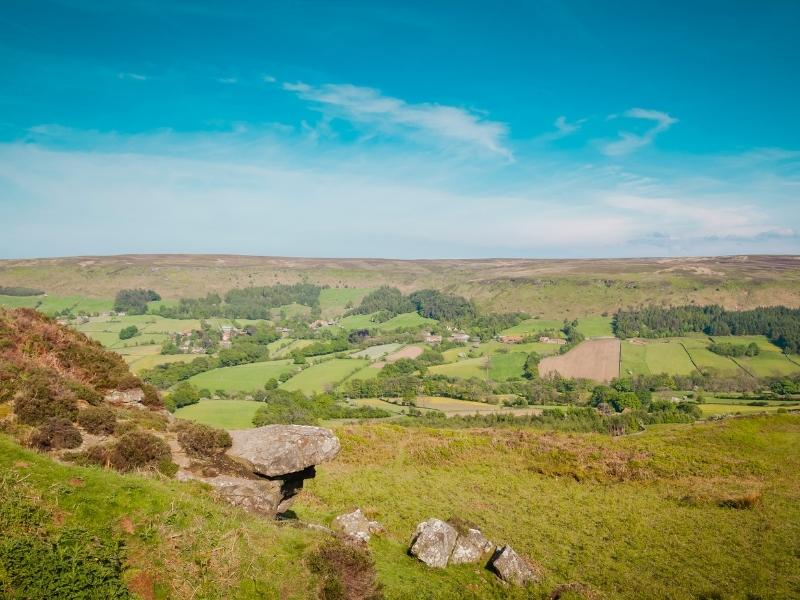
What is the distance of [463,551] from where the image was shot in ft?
57.8

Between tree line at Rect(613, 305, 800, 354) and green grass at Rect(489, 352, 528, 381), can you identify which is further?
tree line at Rect(613, 305, 800, 354)

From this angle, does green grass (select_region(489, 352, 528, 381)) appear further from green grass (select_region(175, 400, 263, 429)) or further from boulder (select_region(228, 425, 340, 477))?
boulder (select_region(228, 425, 340, 477))

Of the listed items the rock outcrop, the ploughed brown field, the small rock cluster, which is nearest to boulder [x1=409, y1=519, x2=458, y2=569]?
the small rock cluster

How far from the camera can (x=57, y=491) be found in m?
11.0

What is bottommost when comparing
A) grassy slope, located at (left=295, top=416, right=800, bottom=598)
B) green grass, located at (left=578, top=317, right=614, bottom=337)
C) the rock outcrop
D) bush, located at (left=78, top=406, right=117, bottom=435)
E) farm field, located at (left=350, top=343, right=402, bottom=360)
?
farm field, located at (left=350, top=343, right=402, bottom=360)

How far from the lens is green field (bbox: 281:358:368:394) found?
107188mm

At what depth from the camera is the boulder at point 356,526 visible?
18.3 metres

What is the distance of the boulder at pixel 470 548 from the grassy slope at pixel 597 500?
74 cm

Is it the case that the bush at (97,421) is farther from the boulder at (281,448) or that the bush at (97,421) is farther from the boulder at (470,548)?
the boulder at (470,548)

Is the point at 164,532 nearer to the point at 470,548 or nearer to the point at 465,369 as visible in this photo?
the point at 470,548

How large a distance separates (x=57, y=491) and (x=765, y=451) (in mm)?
43473

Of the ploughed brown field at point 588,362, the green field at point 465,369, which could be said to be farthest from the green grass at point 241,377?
the ploughed brown field at point 588,362

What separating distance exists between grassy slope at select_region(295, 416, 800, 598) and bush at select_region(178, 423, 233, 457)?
595 cm

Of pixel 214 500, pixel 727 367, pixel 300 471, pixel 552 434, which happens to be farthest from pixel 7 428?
pixel 727 367
